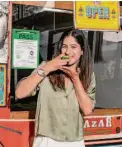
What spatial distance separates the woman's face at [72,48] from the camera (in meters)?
3.05

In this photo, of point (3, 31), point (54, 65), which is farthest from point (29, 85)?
point (3, 31)

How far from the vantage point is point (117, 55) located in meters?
4.22

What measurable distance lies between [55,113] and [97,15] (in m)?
1.34

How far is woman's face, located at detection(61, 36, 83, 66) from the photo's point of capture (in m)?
3.05

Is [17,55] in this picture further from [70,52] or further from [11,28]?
[70,52]

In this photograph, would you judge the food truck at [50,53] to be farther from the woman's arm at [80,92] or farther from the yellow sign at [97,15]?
the woman's arm at [80,92]

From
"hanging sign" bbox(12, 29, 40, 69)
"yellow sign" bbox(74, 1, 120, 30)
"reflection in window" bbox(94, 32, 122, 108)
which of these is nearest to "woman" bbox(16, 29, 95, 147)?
"hanging sign" bbox(12, 29, 40, 69)

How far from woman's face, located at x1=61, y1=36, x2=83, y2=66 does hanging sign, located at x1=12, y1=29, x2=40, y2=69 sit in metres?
0.58

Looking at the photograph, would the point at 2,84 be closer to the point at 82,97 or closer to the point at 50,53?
the point at 50,53

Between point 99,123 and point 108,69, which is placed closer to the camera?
point 99,123

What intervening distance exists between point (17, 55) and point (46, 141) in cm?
92

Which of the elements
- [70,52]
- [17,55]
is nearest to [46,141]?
[70,52]

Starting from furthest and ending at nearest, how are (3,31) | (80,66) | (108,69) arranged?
(108,69) < (3,31) < (80,66)

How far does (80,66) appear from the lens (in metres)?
3.18
